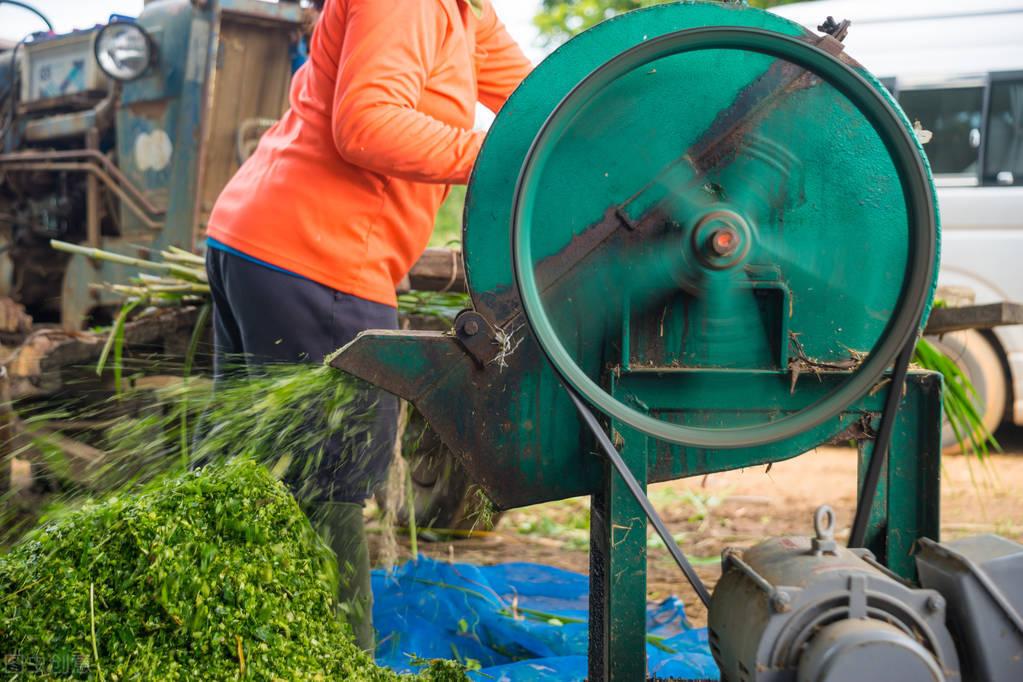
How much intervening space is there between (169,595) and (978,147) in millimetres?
5683

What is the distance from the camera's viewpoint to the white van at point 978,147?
585cm

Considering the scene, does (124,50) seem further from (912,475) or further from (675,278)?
(912,475)

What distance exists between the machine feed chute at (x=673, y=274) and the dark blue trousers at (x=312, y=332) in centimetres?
46

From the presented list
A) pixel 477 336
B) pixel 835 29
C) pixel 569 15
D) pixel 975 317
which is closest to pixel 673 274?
pixel 477 336

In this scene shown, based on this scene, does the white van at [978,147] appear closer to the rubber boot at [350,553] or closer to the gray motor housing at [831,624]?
the rubber boot at [350,553]

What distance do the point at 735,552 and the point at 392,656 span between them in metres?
1.44

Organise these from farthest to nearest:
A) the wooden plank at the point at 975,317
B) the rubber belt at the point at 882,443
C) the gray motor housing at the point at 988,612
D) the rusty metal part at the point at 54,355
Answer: the rusty metal part at the point at 54,355 < the wooden plank at the point at 975,317 < the rubber belt at the point at 882,443 < the gray motor housing at the point at 988,612

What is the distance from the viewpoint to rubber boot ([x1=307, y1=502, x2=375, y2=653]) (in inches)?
92.0

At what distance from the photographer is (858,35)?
20.5ft

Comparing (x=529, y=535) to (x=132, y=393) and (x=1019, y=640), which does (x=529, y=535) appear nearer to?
(x=132, y=393)

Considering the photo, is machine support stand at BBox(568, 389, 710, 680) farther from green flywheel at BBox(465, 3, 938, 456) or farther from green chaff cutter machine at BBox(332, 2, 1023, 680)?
green flywheel at BBox(465, 3, 938, 456)

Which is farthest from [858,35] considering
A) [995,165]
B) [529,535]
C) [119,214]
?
[119,214]

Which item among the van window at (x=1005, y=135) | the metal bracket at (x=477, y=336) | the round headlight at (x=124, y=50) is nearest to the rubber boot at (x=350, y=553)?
the metal bracket at (x=477, y=336)

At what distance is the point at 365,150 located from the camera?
2102 millimetres
